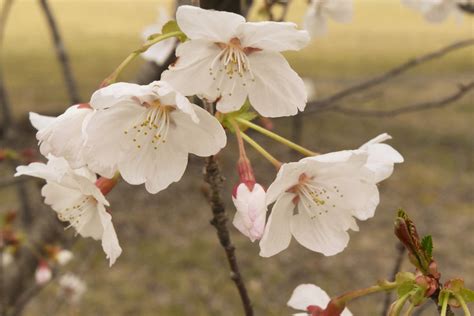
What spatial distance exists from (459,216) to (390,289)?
166 inches

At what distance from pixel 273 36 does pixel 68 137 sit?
28 centimetres

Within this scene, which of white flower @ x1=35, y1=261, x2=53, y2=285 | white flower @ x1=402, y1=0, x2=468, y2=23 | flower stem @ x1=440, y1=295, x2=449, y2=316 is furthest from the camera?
white flower @ x1=35, y1=261, x2=53, y2=285

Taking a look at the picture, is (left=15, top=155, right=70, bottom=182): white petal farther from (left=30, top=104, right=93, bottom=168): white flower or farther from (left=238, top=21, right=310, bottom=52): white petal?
(left=238, top=21, right=310, bottom=52): white petal

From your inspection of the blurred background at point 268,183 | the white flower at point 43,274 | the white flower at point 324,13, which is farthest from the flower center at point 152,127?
the white flower at point 43,274

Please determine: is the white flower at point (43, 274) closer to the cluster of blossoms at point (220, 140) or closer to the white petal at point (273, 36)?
the cluster of blossoms at point (220, 140)

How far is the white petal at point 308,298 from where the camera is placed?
805 millimetres

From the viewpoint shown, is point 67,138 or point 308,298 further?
point 308,298

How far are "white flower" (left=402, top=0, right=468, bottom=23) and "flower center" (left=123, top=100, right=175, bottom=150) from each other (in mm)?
1055

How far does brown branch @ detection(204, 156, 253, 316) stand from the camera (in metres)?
0.77

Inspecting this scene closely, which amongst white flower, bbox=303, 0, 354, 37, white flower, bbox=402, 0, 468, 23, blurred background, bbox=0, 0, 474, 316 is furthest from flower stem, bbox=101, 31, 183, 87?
white flower, bbox=402, 0, 468, 23

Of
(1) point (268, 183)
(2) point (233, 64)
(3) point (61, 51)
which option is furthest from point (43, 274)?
(1) point (268, 183)

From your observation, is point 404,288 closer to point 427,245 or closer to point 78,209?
point 427,245

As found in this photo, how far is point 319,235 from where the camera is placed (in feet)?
2.65

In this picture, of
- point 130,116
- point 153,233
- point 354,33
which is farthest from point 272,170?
point 354,33
